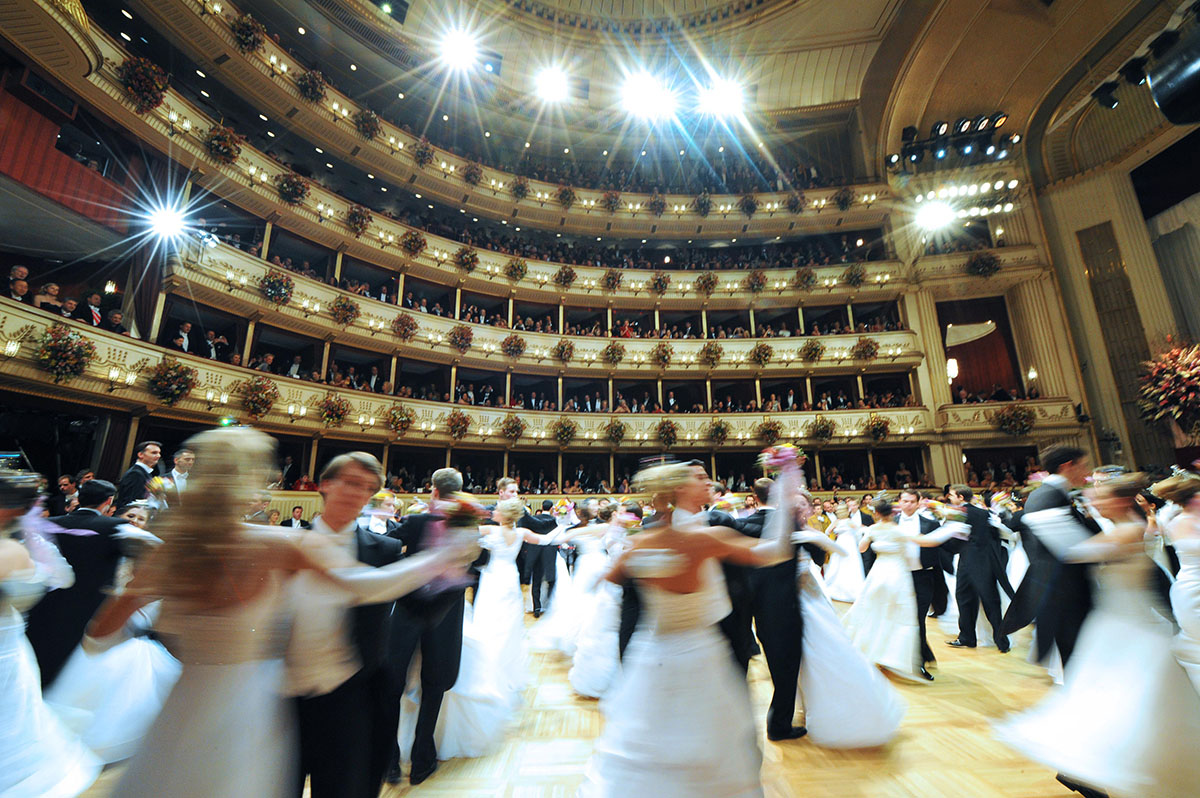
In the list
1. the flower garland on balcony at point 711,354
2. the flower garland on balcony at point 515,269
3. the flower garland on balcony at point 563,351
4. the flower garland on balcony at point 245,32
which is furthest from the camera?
the flower garland on balcony at point 711,354

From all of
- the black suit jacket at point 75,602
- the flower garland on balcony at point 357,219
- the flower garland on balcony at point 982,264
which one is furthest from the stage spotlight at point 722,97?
the black suit jacket at point 75,602

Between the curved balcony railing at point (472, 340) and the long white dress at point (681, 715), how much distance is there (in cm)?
1299

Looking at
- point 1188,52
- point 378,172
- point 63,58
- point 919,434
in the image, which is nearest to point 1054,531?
point 1188,52

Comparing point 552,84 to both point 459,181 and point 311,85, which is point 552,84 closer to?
point 459,181

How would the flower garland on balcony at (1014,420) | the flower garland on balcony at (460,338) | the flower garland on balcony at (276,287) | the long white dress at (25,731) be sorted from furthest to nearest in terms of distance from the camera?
1. the flower garland on balcony at (460,338)
2. the flower garland on balcony at (1014,420)
3. the flower garland on balcony at (276,287)
4. the long white dress at (25,731)

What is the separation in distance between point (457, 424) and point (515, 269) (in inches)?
219

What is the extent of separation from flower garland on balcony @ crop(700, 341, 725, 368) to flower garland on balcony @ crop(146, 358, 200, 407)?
1378cm

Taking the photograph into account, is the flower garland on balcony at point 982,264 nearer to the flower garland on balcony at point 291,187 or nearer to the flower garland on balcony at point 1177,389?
the flower garland on balcony at point 1177,389

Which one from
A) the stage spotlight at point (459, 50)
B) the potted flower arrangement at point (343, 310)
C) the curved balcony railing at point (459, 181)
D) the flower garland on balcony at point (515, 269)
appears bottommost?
the potted flower arrangement at point (343, 310)

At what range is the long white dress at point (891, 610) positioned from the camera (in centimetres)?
459

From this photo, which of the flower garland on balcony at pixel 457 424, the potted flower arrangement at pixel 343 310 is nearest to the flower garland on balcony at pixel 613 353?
the flower garland on balcony at pixel 457 424

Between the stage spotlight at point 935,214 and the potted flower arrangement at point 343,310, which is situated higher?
the stage spotlight at point 935,214

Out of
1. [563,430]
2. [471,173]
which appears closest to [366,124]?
[471,173]

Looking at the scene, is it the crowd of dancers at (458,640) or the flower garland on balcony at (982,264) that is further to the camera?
the flower garland on balcony at (982,264)
